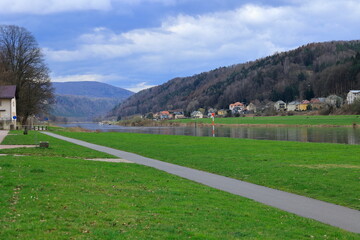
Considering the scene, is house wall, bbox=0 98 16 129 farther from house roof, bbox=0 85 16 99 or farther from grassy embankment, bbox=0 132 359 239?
grassy embankment, bbox=0 132 359 239

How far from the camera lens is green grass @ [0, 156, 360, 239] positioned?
7.54m

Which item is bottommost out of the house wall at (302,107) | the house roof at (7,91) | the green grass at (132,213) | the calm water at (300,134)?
the calm water at (300,134)

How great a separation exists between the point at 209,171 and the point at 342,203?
7.99 metres

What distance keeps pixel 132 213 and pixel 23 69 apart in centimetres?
7251

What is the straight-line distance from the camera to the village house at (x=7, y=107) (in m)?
65.5

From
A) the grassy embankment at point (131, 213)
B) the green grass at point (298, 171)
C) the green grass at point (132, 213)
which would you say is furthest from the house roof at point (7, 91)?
the green grass at point (132, 213)

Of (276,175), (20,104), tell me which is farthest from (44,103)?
(276,175)

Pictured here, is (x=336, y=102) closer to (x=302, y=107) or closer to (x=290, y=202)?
(x=302, y=107)

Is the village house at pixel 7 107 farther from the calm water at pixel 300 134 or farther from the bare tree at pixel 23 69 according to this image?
the calm water at pixel 300 134

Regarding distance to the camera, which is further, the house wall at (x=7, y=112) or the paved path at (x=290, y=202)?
the house wall at (x=7, y=112)

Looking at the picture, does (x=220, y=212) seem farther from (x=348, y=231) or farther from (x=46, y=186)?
(x=46, y=186)

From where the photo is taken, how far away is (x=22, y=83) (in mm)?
74500

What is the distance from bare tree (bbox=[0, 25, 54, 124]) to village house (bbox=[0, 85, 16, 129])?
3279mm

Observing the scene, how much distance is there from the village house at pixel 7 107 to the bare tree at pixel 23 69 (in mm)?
3279
